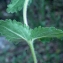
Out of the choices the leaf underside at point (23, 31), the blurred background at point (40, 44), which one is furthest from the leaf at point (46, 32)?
→ the blurred background at point (40, 44)

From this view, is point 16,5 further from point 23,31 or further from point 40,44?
point 40,44

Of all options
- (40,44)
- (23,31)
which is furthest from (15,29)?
(40,44)

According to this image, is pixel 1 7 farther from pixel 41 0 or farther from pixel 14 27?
pixel 14 27

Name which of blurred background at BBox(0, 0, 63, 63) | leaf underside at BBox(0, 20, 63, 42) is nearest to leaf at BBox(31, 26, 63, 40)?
leaf underside at BBox(0, 20, 63, 42)

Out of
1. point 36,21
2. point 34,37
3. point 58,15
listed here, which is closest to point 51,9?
point 58,15

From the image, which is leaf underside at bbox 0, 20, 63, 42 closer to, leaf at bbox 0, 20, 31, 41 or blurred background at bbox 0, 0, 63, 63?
leaf at bbox 0, 20, 31, 41

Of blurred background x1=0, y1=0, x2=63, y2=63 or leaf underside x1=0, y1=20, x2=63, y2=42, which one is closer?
leaf underside x1=0, y1=20, x2=63, y2=42

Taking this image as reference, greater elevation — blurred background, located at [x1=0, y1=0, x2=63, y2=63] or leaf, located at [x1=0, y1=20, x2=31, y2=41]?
blurred background, located at [x1=0, y1=0, x2=63, y2=63]
